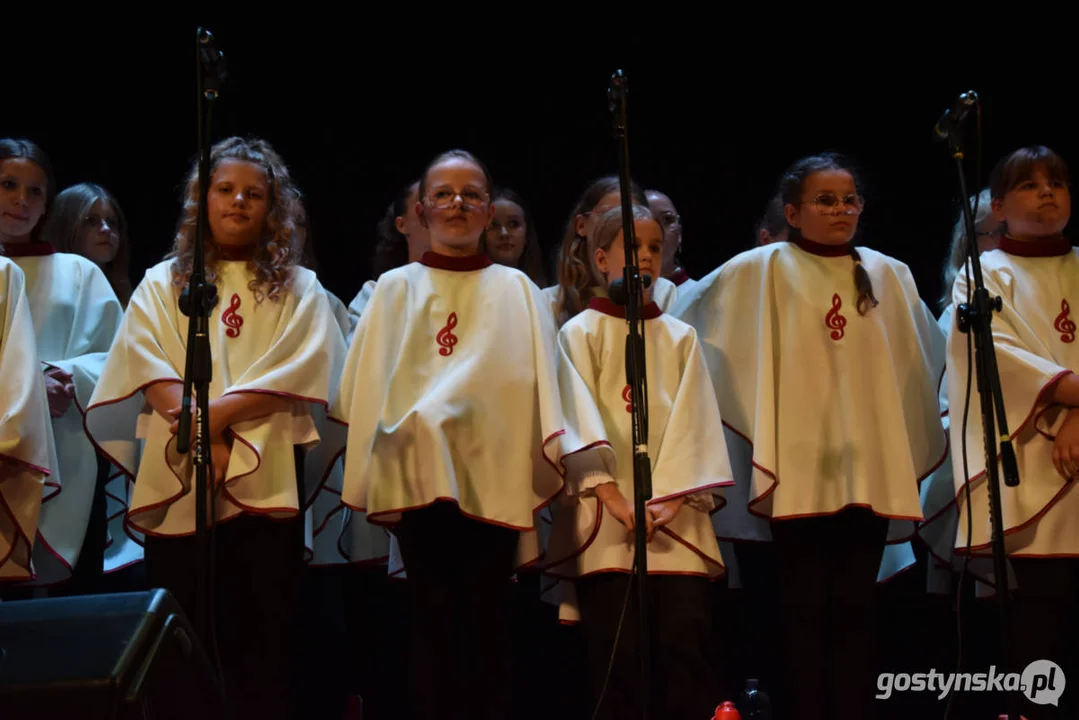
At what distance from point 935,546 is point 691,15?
246cm

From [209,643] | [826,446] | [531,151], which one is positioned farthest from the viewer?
[531,151]

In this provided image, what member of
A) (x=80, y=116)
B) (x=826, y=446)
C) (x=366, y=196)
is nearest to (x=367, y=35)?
(x=366, y=196)

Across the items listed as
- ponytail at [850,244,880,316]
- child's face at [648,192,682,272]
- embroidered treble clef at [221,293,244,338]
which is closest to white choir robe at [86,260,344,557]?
embroidered treble clef at [221,293,244,338]

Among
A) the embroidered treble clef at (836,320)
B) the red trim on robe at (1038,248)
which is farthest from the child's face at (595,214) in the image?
the red trim on robe at (1038,248)

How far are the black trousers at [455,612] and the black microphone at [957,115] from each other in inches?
60.9

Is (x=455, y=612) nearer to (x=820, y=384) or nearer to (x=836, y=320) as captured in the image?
(x=820, y=384)

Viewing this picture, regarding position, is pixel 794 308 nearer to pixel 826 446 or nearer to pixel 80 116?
pixel 826 446

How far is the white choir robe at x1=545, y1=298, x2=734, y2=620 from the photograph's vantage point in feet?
11.1

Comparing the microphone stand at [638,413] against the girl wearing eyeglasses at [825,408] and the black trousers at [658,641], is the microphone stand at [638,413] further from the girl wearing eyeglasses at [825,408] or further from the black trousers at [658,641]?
the girl wearing eyeglasses at [825,408]

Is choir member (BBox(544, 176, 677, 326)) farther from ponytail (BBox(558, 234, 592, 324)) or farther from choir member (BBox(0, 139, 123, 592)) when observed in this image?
choir member (BBox(0, 139, 123, 592))

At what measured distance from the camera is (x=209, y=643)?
123 inches

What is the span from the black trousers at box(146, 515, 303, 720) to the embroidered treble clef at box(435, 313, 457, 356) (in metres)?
0.62

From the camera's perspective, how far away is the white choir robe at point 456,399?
3.34m

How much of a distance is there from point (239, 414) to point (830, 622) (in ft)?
5.63
